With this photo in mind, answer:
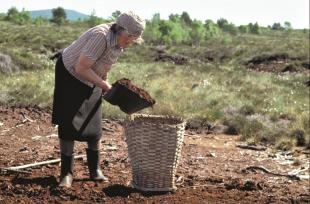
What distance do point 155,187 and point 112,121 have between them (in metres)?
5.38

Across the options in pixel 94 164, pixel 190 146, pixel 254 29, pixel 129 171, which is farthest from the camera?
→ pixel 254 29

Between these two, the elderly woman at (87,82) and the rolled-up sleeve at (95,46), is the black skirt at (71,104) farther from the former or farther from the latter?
the rolled-up sleeve at (95,46)

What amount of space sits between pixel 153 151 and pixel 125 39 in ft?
3.46

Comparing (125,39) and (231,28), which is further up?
(231,28)

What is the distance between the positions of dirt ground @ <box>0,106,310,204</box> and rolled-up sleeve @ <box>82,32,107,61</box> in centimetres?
123

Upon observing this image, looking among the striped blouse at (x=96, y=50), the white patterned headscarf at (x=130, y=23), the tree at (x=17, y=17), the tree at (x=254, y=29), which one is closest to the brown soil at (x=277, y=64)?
the striped blouse at (x=96, y=50)

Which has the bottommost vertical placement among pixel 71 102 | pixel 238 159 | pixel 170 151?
pixel 238 159

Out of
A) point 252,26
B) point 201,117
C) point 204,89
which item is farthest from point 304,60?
point 252,26

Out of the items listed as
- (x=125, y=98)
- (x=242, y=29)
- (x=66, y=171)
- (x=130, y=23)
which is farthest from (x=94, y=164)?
(x=242, y=29)

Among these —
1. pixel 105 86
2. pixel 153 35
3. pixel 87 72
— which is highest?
pixel 153 35

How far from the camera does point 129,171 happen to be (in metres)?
6.38

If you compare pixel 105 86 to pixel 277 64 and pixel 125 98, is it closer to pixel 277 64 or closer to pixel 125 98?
pixel 125 98

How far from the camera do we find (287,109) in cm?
1446

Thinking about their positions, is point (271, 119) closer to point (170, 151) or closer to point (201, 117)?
point (201, 117)
